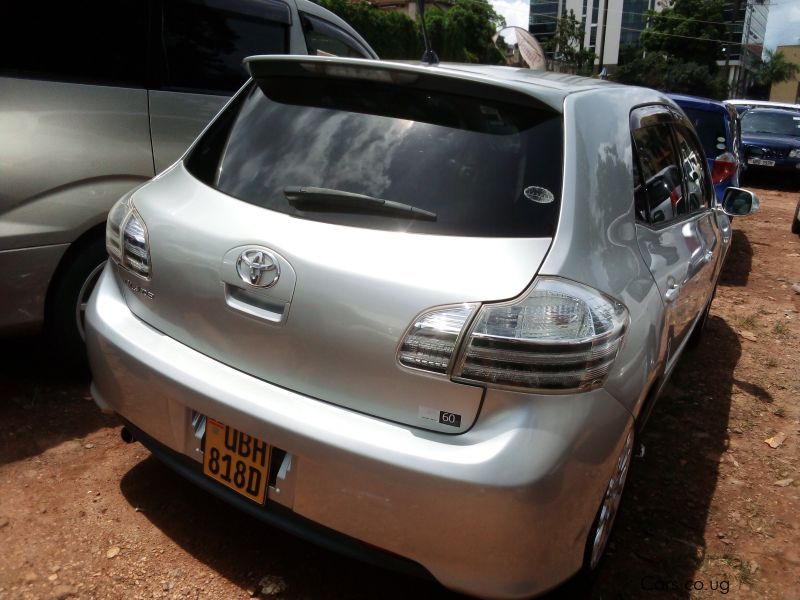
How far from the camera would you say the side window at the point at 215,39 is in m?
3.75

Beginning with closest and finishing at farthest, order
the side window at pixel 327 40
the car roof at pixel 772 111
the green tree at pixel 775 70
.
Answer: the side window at pixel 327 40 < the car roof at pixel 772 111 < the green tree at pixel 775 70

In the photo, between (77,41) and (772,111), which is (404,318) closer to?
(77,41)

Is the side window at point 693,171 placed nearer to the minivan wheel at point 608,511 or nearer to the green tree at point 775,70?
the minivan wheel at point 608,511

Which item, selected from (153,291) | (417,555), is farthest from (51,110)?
(417,555)

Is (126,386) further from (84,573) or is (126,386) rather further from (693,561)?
(693,561)

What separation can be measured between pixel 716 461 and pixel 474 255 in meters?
2.32

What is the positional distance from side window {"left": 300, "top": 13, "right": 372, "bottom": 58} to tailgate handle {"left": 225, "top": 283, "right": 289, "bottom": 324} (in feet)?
8.96

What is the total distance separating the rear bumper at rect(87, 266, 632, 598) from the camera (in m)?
1.83

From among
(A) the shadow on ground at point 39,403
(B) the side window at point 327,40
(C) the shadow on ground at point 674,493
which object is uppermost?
(B) the side window at point 327,40

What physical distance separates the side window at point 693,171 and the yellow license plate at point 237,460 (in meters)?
2.38

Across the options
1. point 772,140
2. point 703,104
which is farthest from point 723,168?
point 772,140

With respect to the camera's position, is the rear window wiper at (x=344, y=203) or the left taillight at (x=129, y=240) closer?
the rear window wiper at (x=344, y=203)

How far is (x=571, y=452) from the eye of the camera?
189 cm

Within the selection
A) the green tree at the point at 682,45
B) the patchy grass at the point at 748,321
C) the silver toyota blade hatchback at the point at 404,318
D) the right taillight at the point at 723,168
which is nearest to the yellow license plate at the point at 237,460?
the silver toyota blade hatchback at the point at 404,318
